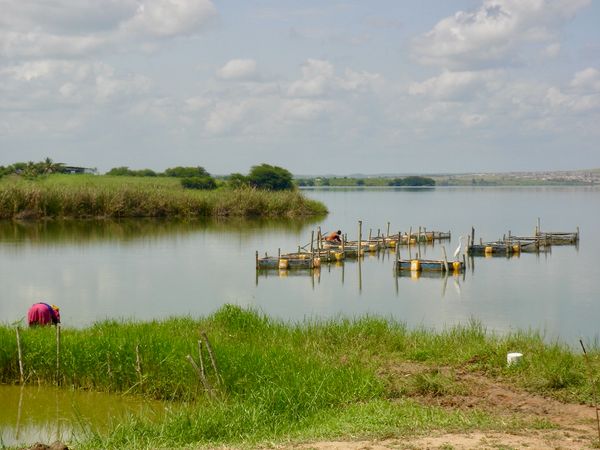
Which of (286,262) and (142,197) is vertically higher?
(142,197)

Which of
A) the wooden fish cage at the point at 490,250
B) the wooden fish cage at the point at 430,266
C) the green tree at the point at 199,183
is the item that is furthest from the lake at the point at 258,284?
the green tree at the point at 199,183

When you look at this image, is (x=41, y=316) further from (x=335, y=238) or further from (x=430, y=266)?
(x=335, y=238)

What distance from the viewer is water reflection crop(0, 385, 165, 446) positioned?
33.7ft

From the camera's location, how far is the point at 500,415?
872cm

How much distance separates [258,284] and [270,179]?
47.5m

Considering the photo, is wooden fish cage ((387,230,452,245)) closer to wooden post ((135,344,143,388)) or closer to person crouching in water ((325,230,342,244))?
person crouching in water ((325,230,342,244))

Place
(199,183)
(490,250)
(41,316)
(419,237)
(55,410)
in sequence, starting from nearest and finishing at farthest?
(55,410) → (41,316) → (490,250) → (419,237) → (199,183)

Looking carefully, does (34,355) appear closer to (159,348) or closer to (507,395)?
(159,348)

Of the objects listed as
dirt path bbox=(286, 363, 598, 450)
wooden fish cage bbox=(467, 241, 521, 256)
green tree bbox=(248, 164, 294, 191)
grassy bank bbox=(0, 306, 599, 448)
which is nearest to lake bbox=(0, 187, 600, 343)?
wooden fish cage bbox=(467, 241, 521, 256)

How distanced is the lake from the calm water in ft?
0.12

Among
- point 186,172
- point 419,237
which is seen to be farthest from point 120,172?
point 419,237

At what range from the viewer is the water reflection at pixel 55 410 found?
10266 millimetres

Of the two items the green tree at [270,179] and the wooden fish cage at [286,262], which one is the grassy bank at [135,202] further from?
the wooden fish cage at [286,262]

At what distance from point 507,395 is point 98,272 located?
22.5 metres
